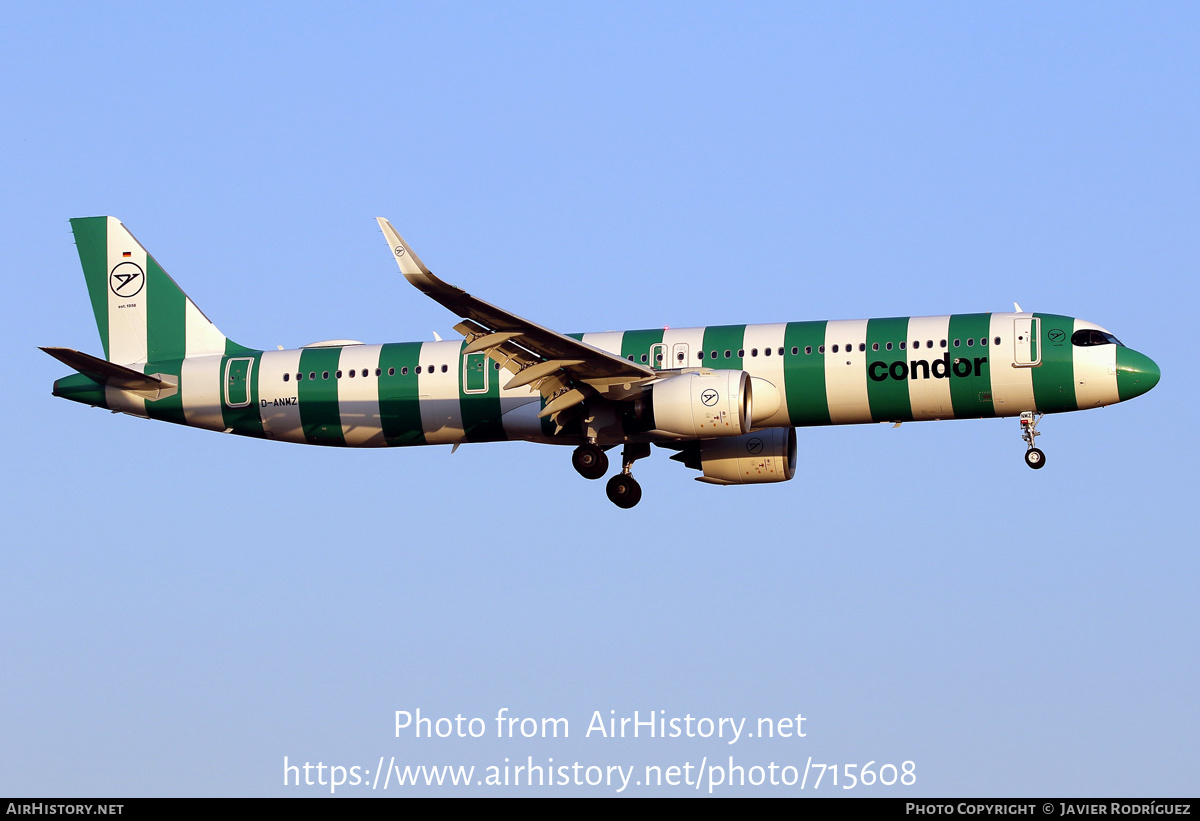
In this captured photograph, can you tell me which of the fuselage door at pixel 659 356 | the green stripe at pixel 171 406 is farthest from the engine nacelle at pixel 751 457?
the green stripe at pixel 171 406

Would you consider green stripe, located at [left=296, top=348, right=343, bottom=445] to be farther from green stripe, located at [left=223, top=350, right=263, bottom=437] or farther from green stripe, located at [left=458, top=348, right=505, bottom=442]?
green stripe, located at [left=458, top=348, right=505, bottom=442]

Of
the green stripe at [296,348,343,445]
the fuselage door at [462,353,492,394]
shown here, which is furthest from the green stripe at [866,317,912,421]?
the green stripe at [296,348,343,445]

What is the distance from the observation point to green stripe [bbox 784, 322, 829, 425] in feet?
140

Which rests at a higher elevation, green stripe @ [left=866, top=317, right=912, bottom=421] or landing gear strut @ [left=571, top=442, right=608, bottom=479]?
green stripe @ [left=866, top=317, right=912, bottom=421]

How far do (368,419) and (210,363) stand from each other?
17.4ft

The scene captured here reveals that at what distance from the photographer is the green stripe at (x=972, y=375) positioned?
42.0 m

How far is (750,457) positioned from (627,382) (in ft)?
20.0

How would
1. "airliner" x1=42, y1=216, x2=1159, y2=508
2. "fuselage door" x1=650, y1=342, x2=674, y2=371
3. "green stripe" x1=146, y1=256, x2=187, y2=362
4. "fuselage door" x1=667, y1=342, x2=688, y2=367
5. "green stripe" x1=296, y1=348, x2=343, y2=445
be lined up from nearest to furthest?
1. "airliner" x1=42, y1=216, x2=1159, y2=508
2. "fuselage door" x1=667, y1=342, x2=688, y2=367
3. "fuselage door" x1=650, y1=342, x2=674, y2=371
4. "green stripe" x1=296, y1=348, x2=343, y2=445
5. "green stripe" x1=146, y1=256, x2=187, y2=362

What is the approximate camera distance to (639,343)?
44281 millimetres

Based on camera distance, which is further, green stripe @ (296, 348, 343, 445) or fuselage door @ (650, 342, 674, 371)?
green stripe @ (296, 348, 343, 445)

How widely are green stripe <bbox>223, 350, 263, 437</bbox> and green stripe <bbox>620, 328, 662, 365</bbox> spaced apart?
1043cm

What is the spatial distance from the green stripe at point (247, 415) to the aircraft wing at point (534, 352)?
8.29 meters

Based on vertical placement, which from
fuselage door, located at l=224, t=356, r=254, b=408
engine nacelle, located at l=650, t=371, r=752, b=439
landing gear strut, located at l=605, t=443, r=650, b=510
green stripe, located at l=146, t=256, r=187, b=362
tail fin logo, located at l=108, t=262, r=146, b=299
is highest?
tail fin logo, located at l=108, t=262, r=146, b=299

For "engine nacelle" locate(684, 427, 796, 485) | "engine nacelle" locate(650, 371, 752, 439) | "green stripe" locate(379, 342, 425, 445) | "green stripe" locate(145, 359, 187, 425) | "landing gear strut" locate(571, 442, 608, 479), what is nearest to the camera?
"engine nacelle" locate(650, 371, 752, 439)
